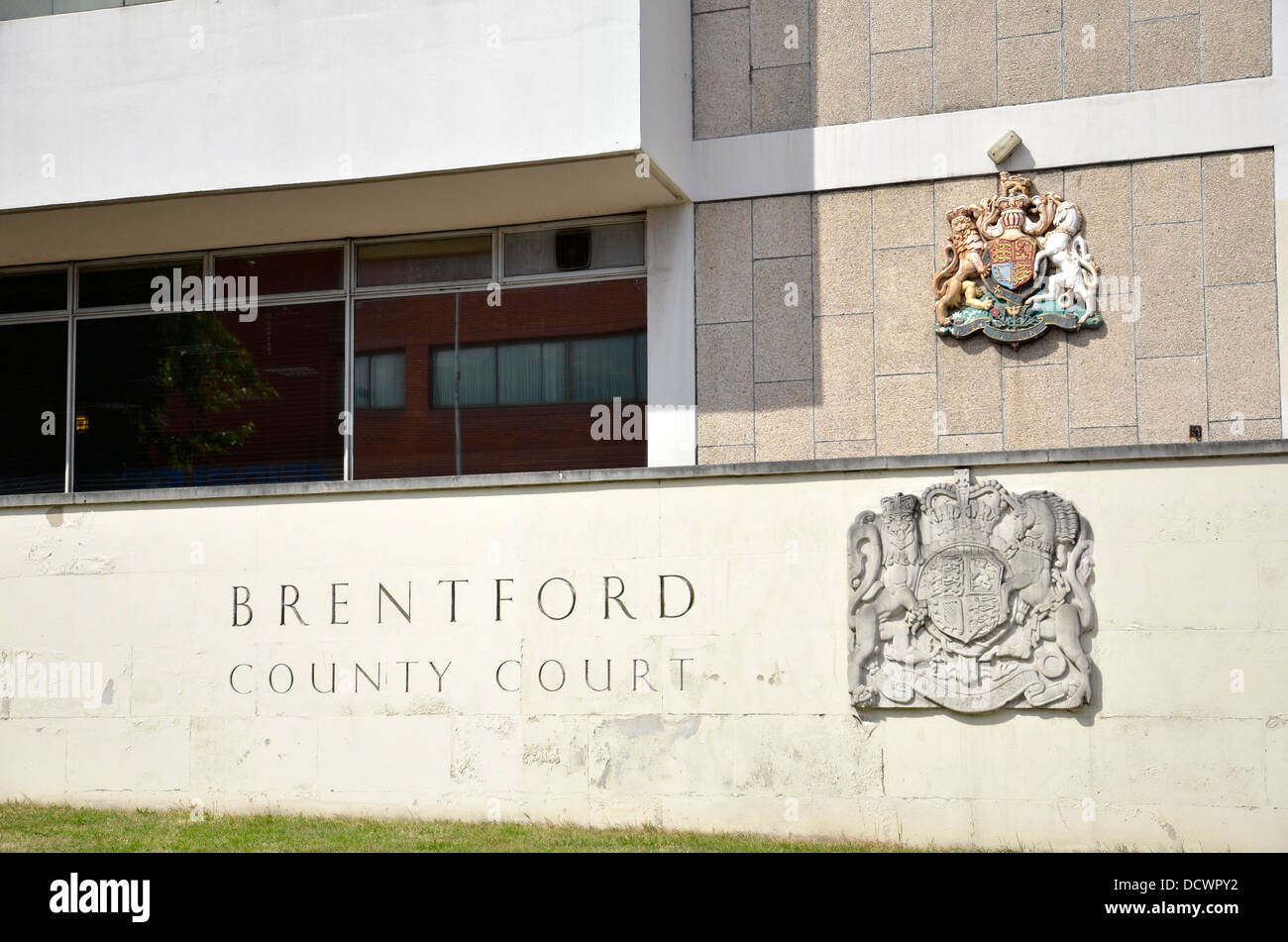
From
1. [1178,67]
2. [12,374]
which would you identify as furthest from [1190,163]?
[12,374]

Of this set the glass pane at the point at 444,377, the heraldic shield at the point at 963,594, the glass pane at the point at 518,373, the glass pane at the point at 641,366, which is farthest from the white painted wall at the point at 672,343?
the heraldic shield at the point at 963,594

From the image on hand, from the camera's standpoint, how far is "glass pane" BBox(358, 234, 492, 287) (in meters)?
15.0

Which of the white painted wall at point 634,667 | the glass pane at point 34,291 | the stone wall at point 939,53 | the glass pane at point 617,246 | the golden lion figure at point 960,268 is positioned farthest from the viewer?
the glass pane at point 34,291

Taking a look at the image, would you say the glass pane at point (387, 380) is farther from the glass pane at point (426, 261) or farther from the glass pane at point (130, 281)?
the glass pane at point (130, 281)

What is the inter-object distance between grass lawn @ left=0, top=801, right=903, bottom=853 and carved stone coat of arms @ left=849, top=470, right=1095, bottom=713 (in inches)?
49.0

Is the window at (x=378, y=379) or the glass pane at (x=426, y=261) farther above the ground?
the glass pane at (x=426, y=261)

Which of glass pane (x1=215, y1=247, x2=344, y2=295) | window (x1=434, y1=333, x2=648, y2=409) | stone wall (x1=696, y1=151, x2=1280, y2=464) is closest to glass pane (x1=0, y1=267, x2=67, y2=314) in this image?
glass pane (x1=215, y1=247, x2=344, y2=295)

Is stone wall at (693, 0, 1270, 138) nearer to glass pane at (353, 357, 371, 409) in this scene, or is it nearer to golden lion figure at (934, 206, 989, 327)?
golden lion figure at (934, 206, 989, 327)

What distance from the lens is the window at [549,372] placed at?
14344 mm

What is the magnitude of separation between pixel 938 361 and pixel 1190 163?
2668mm

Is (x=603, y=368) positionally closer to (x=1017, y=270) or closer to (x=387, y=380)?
(x=387, y=380)

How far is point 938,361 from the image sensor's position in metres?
13.5

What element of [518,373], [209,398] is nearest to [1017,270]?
[518,373]

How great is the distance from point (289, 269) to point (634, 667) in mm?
6473
